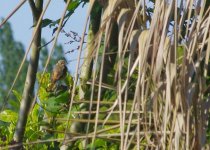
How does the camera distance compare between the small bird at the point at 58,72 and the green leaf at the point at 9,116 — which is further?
the green leaf at the point at 9,116

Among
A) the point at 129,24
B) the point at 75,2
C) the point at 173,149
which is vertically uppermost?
the point at 75,2

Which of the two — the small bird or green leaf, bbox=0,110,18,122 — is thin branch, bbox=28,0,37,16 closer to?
the small bird

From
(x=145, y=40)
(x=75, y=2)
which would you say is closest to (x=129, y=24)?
(x=145, y=40)

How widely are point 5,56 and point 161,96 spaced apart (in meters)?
41.5

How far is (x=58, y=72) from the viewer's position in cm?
310

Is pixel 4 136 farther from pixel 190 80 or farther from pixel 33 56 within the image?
pixel 190 80

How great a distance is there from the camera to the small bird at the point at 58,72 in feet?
10.1

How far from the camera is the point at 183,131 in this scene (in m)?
1.92

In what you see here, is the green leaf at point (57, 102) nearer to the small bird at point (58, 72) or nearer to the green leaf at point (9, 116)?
the small bird at point (58, 72)

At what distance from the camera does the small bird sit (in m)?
3.09

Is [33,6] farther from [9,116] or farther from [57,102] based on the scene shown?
[9,116]

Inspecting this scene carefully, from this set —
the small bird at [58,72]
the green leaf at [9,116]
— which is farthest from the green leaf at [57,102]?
the green leaf at [9,116]

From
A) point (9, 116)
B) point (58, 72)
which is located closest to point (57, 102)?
point (58, 72)

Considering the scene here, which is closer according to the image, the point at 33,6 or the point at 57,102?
the point at 57,102
